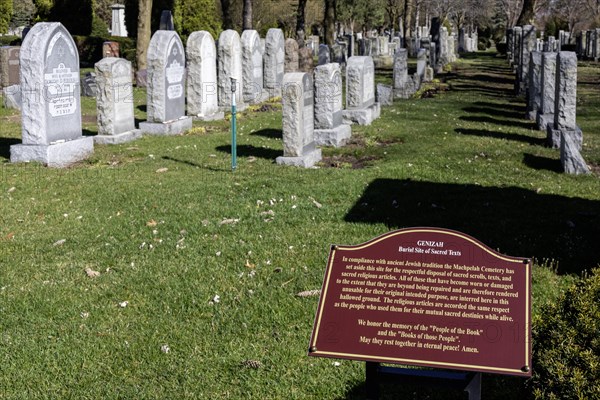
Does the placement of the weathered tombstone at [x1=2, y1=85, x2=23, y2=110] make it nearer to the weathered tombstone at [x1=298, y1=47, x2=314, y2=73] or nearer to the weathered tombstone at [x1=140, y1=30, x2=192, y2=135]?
the weathered tombstone at [x1=140, y1=30, x2=192, y2=135]

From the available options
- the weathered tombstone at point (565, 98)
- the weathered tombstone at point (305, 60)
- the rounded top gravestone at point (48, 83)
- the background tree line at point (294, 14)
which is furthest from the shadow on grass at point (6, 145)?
the weathered tombstone at point (305, 60)

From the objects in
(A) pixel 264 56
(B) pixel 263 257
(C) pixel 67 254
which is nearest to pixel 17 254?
(C) pixel 67 254

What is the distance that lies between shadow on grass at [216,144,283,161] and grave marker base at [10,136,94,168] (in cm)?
246

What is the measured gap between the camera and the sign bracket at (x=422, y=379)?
3.73 m

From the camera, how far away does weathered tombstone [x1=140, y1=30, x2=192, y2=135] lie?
1560 cm

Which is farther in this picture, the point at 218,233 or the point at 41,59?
the point at 41,59

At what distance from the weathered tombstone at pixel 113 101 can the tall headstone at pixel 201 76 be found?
278 centimetres

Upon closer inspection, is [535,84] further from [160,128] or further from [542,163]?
[160,128]

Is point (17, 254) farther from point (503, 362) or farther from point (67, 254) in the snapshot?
point (503, 362)

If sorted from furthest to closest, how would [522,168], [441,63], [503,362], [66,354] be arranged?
1. [441,63]
2. [522,168]
3. [66,354]
4. [503,362]

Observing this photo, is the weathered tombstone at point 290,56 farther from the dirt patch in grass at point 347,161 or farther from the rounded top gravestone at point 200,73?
the dirt patch in grass at point 347,161

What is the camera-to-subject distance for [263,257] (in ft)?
24.3

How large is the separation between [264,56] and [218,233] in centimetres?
1528

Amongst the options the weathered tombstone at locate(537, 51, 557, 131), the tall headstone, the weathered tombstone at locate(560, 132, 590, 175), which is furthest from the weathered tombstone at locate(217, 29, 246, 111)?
the weathered tombstone at locate(560, 132, 590, 175)
